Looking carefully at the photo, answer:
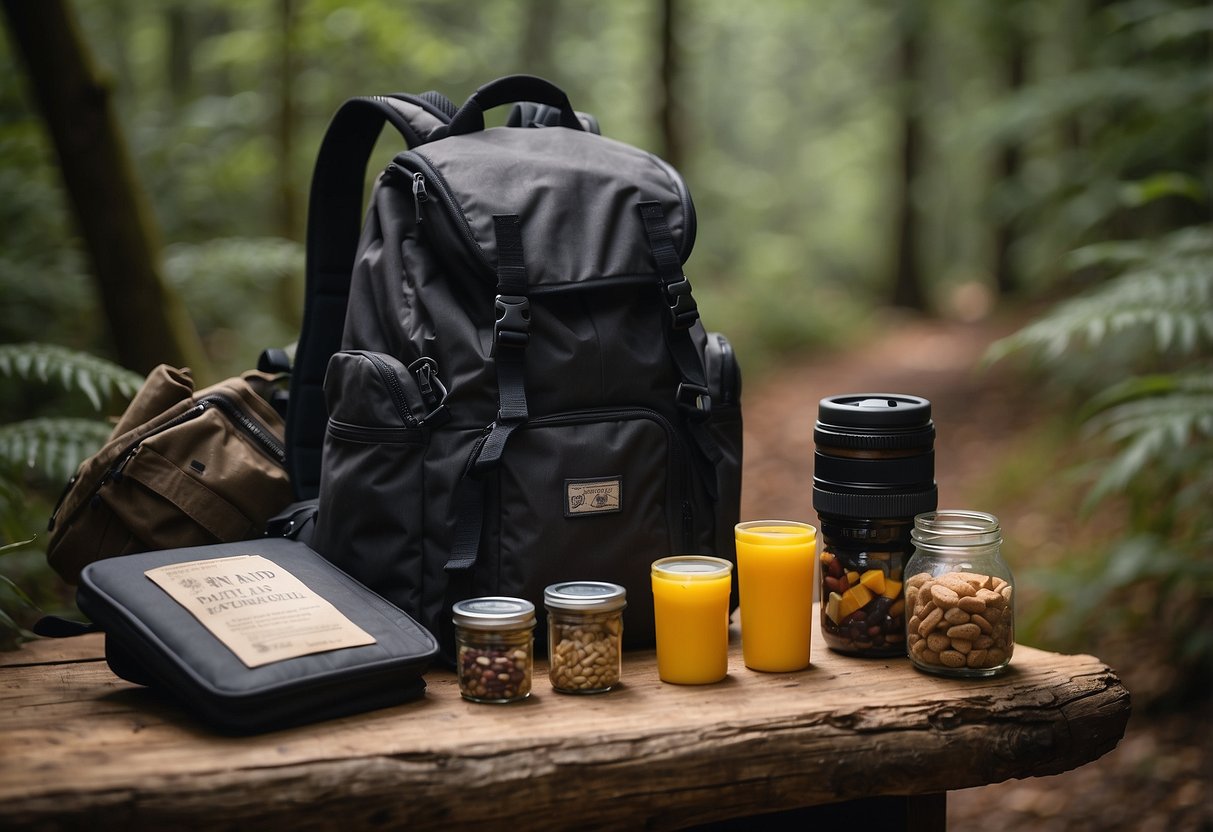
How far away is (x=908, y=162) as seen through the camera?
13.2 metres

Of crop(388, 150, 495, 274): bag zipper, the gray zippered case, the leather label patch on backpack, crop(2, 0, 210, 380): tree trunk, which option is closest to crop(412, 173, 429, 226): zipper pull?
crop(388, 150, 495, 274): bag zipper

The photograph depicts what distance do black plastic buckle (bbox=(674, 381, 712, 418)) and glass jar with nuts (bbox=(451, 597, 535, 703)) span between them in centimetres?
50

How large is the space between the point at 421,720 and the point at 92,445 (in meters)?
1.52

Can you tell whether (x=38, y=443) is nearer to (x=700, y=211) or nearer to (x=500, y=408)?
(x=500, y=408)

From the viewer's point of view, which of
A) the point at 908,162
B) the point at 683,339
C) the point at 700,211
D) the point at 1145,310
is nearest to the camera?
the point at 683,339

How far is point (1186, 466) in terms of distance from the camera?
3277 mm

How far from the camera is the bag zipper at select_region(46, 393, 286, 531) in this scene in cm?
199

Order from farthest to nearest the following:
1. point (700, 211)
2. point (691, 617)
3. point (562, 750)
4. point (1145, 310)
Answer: point (700, 211)
point (1145, 310)
point (691, 617)
point (562, 750)

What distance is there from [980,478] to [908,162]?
815 centimetres

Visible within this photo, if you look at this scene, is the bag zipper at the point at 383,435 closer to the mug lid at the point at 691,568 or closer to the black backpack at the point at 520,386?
the black backpack at the point at 520,386

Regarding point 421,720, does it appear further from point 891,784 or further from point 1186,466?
point 1186,466

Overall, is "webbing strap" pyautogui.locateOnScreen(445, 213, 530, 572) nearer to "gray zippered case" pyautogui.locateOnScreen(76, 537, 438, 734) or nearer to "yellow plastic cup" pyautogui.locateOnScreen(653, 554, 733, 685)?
"gray zippered case" pyautogui.locateOnScreen(76, 537, 438, 734)

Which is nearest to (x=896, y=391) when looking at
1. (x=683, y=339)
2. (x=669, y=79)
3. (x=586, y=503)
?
(x=669, y=79)

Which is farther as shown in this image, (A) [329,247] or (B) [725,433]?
(A) [329,247]
